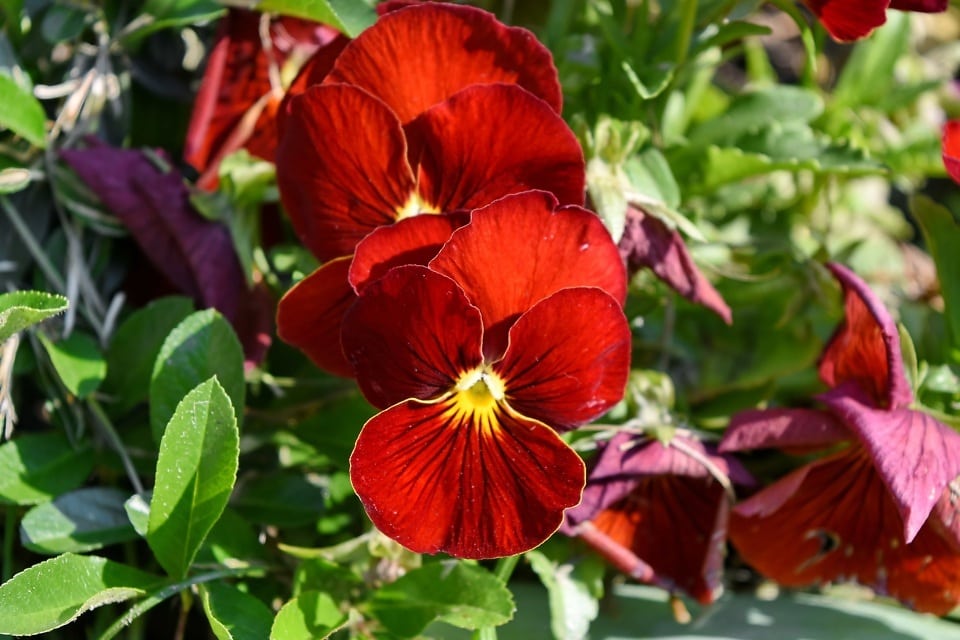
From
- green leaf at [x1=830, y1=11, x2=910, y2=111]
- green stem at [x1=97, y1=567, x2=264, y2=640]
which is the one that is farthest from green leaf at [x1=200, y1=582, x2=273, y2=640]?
green leaf at [x1=830, y1=11, x2=910, y2=111]

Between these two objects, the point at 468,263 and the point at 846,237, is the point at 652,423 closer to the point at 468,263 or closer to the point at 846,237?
the point at 468,263

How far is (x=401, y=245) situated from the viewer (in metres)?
0.72

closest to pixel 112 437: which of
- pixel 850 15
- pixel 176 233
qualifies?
pixel 176 233

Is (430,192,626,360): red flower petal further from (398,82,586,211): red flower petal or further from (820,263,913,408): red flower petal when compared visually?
(820,263,913,408): red flower petal

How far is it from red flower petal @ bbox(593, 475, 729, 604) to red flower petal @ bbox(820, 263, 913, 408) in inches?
5.7

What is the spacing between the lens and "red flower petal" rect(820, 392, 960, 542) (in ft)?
2.43

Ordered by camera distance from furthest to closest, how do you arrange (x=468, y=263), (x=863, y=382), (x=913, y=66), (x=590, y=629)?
(x=913, y=66) → (x=590, y=629) → (x=863, y=382) → (x=468, y=263)

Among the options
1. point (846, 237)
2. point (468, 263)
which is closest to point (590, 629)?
point (468, 263)

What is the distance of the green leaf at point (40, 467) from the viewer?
0.85 meters

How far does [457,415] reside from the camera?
0.73m

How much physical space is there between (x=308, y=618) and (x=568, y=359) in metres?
0.28

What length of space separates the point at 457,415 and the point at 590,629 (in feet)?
1.17

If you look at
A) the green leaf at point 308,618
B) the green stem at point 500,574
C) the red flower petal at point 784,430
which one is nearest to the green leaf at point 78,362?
the green leaf at point 308,618

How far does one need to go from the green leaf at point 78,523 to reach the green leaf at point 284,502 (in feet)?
0.35
